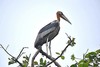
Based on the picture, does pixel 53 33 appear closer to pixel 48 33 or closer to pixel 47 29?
pixel 48 33

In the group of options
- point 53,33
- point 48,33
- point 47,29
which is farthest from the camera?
point 47,29

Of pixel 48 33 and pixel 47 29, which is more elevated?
pixel 47 29

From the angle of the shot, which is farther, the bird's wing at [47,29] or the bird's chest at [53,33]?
the bird's wing at [47,29]

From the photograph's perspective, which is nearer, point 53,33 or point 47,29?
point 53,33

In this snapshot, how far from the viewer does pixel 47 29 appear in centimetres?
1125

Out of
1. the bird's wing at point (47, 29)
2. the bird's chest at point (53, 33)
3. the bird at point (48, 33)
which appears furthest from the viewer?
the bird's wing at point (47, 29)

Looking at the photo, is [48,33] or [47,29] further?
[47,29]

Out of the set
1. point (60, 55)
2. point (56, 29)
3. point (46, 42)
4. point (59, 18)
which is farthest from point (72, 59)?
point (59, 18)

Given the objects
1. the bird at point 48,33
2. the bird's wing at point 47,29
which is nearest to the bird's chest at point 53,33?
the bird at point 48,33

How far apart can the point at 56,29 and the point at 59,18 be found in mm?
1575

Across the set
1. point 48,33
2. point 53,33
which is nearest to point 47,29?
point 48,33

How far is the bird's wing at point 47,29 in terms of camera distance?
1085 cm

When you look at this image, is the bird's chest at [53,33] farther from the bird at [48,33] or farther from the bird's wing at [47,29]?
the bird's wing at [47,29]

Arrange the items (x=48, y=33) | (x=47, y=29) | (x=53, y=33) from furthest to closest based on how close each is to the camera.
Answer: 1. (x=47, y=29)
2. (x=48, y=33)
3. (x=53, y=33)
